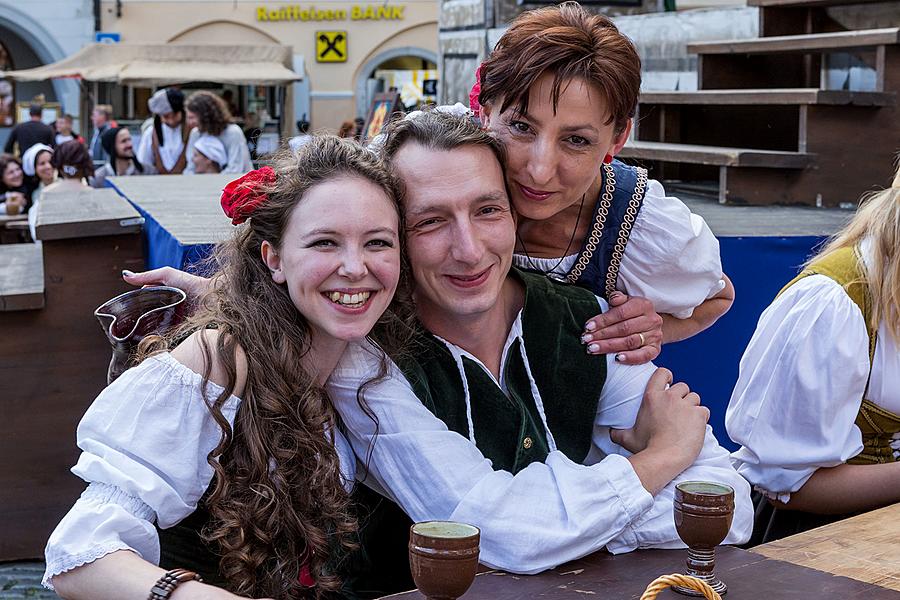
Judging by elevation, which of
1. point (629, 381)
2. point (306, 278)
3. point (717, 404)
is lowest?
point (717, 404)

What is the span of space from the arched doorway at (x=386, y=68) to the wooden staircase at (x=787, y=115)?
12.8 meters

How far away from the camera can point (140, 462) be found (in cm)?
174

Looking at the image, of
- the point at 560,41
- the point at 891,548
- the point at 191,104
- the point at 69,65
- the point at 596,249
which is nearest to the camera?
the point at 891,548

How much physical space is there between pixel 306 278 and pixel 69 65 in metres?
14.9

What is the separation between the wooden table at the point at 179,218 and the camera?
3131mm

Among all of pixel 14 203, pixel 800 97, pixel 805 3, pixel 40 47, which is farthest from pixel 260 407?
pixel 40 47

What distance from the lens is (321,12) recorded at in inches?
779

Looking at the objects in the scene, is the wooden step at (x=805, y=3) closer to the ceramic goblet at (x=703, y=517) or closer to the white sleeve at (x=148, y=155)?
the ceramic goblet at (x=703, y=517)

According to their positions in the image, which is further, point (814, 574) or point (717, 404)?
point (717, 404)

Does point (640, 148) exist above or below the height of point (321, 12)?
below

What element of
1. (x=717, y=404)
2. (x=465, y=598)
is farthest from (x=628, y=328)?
(x=717, y=404)

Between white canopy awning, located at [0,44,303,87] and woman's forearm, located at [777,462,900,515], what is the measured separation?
43.2ft

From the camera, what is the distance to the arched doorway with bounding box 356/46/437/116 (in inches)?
760

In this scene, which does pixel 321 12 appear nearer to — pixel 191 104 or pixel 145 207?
pixel 191 104
